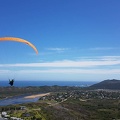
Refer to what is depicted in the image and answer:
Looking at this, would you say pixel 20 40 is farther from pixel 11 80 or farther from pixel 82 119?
pixel 82 119

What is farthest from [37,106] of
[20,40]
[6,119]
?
[20,40]

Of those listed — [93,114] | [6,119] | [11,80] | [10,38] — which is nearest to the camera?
[10,38]

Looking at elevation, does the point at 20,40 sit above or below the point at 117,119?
above

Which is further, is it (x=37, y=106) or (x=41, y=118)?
(x=37, y=106)

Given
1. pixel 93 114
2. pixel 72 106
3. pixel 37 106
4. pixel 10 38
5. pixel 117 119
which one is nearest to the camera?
pixel 10 38

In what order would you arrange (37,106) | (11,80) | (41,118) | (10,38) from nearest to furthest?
(10,38), (11,80), (41,118), (37,106)

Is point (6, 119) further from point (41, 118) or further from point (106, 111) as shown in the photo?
point (106, 111)

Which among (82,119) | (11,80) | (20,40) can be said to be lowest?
(82,119)

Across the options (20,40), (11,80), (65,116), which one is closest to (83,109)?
(65,116)

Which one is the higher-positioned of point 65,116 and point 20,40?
point 20,40
